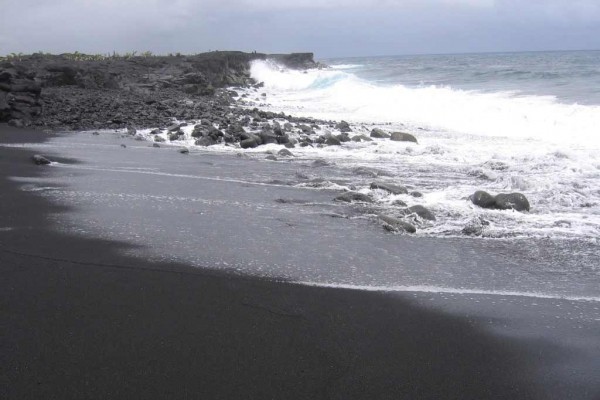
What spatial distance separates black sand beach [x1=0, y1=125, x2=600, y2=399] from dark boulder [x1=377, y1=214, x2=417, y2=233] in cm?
201

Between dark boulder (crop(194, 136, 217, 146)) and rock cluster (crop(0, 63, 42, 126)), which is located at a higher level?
rock cluster (crop(0, 63, 42, 126))

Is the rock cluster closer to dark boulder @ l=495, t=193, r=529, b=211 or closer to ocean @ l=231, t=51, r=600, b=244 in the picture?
ocean @ l=231, t=51, r=600, b=244

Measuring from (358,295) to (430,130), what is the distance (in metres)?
15.4

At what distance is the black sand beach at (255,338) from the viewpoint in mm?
3217

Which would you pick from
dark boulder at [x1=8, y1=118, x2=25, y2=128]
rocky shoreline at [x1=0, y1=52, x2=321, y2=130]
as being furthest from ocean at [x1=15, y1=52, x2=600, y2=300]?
rocky shoreline at [x1=0, y1=52, x2=321, y2=130]

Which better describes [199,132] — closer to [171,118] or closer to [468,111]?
[171,118]

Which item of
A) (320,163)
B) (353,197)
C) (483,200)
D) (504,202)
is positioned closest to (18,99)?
(320,163)

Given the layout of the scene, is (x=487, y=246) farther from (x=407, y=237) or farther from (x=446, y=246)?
(x=407, y=237)

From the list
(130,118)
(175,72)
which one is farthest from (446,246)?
(175,72)

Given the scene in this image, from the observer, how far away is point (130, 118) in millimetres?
18359

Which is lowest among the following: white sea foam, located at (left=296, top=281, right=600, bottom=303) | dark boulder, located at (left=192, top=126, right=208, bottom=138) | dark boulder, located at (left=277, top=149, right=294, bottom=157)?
white sea foam, located at (left=296, top=281, right=600, bottom=303)

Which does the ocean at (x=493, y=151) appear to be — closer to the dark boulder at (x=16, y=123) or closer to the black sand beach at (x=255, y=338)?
the black sand beach at (x=255, y=338)

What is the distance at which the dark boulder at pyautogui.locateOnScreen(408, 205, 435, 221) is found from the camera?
7235mm

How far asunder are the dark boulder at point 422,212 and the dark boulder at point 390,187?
4.17 ft
